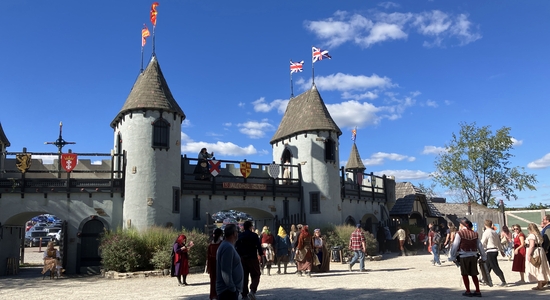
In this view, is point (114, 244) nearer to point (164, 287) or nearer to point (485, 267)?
point (164, 287)

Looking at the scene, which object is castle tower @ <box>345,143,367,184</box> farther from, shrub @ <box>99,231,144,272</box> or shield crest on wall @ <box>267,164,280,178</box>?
shrub @ <box>99,231,144,272</box>

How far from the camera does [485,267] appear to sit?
10875mm

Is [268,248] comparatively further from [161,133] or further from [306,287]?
[161,133]

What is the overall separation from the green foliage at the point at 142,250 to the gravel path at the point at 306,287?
794 millimetres

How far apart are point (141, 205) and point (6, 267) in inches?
243

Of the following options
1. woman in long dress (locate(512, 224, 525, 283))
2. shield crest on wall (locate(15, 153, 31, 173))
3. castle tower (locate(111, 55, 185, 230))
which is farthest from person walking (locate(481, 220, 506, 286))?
shield crest on wall (locate(15, 153, 31, 173))

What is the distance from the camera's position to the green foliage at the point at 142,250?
1559 cm

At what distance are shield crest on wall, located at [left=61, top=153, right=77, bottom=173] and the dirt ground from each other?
4646mm

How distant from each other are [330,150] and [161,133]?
9266 millimetres

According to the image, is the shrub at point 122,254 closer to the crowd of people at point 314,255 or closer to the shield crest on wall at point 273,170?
the crowd of people at point 314,255

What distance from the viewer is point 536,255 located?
34.6ft

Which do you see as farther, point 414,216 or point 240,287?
point 414,216

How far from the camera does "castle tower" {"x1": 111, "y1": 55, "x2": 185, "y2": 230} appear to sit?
740 inches

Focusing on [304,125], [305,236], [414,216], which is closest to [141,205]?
[305,236]
